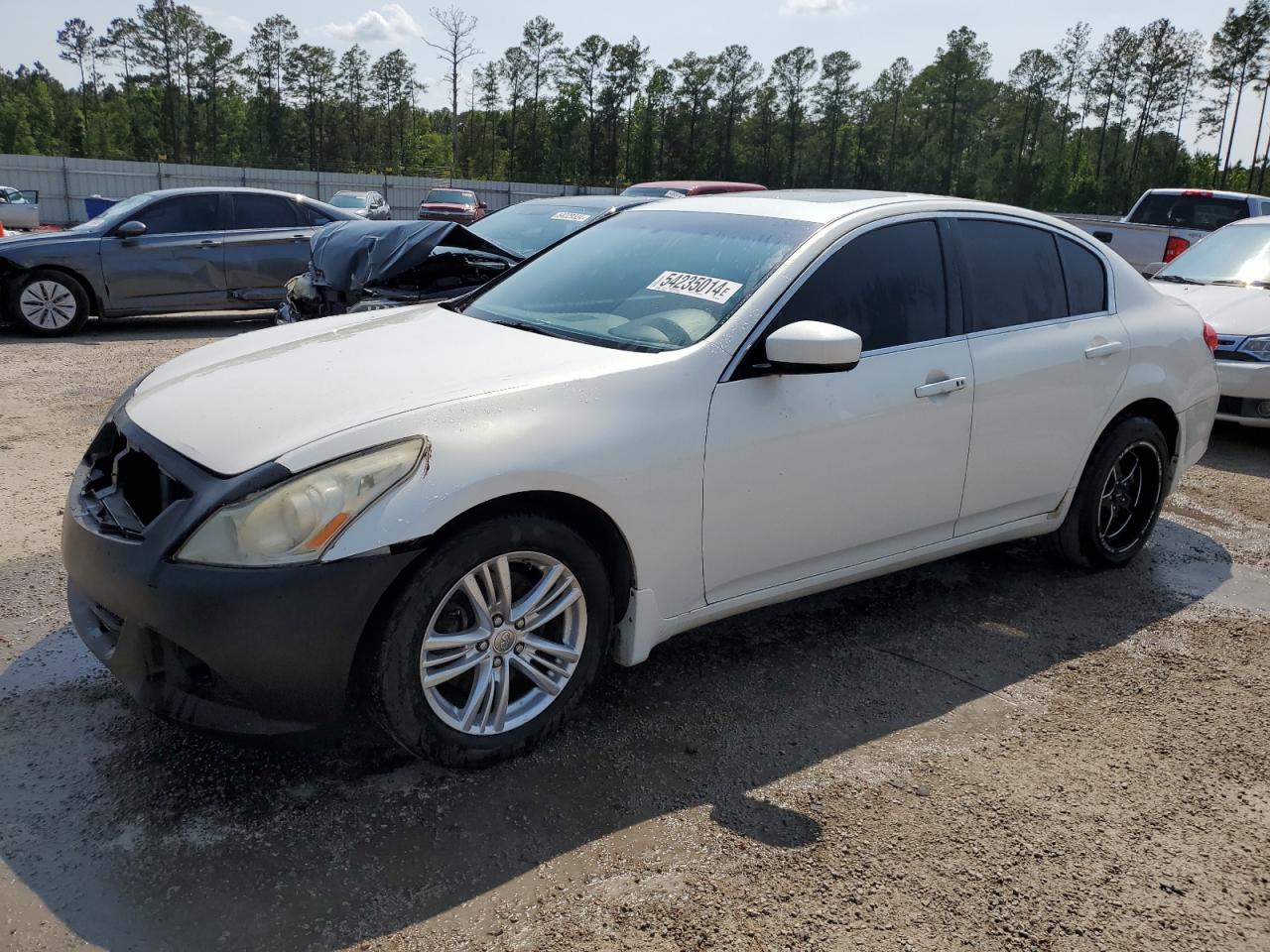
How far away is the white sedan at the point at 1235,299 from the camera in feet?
23.8

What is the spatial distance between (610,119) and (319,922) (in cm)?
8428

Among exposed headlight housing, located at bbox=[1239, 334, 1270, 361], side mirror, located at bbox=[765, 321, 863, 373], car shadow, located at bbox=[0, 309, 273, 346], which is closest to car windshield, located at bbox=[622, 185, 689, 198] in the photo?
car shadow, located at bbox=[0, 309, 273, 346]

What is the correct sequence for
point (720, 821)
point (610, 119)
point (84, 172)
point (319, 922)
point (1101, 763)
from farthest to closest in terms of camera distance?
point (610, 119)
point (84, 172)
point (1101, 763)
point (720, 821)
point (319, 922)

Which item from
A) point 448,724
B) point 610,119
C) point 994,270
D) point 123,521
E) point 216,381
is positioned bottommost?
point 448,724

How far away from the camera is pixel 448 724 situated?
2.81m

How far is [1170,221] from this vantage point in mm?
13469

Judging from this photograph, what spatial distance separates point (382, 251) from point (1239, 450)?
6.33 m

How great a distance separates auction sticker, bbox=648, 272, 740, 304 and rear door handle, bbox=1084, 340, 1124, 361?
69.3 inches

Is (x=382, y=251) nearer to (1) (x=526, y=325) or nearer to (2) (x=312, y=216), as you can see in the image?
(1) (x=526, y=325)

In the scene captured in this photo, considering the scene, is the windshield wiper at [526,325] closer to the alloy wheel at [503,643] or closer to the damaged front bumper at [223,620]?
the alloy wheel at [503,643]

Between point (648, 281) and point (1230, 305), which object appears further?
point (1230, 305)

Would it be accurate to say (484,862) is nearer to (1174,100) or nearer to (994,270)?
(994,270)

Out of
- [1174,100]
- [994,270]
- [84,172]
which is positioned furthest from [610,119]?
[994,270]

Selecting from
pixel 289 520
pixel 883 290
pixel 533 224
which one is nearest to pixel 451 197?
pixel 533 224
